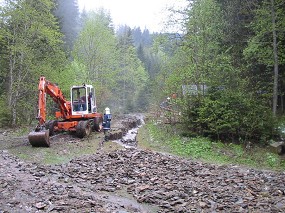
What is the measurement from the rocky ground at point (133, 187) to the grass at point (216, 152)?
1.46m

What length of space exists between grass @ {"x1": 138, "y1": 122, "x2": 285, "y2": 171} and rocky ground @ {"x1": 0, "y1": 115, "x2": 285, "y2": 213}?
1.46 m

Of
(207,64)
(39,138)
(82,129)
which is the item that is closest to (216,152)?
(207,64)

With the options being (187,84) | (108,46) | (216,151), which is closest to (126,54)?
(108,46)

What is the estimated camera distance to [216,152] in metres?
14.8

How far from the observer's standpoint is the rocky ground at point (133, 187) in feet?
24.4

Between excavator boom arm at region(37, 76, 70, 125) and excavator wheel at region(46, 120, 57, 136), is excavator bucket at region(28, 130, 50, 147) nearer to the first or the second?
excavator boom arm at region(37, 76, 70, 125)

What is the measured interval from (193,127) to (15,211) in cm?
1289

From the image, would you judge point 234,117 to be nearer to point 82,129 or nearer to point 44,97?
point 82,129

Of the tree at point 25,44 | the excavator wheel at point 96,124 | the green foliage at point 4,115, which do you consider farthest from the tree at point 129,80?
the excavator wheel at point 96,124

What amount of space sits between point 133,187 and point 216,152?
21.6 feet

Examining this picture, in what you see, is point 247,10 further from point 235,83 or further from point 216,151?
point 216,151

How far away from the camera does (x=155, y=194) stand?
868 centimetres

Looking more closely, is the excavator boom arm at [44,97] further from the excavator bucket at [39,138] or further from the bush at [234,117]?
the bush at [234,117]

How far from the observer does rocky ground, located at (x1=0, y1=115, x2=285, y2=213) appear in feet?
24.4
